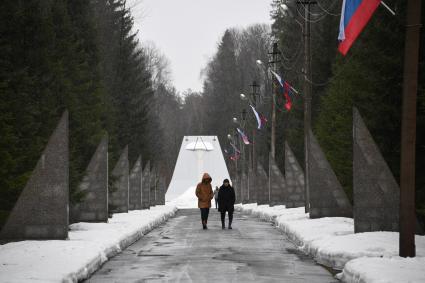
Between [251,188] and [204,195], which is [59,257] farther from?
[251,188]

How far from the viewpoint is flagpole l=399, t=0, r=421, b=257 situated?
13438 millimetres

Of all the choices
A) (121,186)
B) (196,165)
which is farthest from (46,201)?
(196,165)

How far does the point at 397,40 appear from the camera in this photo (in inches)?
816

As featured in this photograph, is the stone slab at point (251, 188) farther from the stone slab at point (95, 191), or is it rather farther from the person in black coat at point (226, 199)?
the stone slab at point (95, 191)

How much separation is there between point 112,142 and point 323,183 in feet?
51.6

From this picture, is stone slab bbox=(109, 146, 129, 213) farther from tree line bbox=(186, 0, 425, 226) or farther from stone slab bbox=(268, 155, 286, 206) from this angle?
stone slab bbox=(268, 155, 286, 206)

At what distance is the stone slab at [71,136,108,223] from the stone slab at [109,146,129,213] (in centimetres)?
881

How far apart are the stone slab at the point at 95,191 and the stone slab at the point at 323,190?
21.2 ft

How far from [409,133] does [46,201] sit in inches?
330

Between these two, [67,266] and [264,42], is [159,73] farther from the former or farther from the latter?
[67,266]

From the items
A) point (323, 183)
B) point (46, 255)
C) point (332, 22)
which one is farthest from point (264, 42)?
point (46, 255)

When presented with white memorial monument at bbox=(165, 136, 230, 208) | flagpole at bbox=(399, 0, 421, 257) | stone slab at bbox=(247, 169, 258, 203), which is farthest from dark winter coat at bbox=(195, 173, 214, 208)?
white memorial monument at bbox=(165, 136, 230, 208)

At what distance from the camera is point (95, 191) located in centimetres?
2731

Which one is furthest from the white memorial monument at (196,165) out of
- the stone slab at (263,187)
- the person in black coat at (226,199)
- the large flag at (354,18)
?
the large flag at (354,18)
